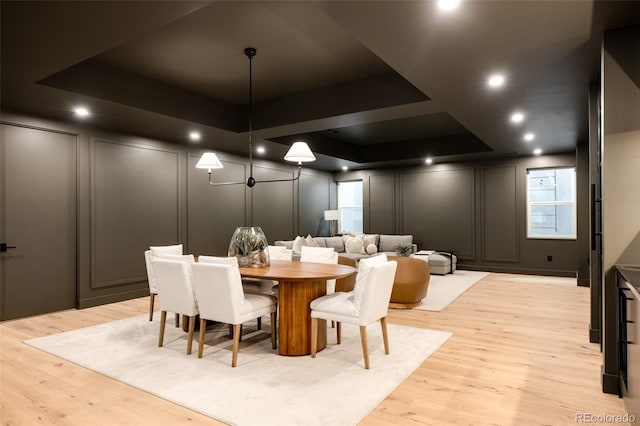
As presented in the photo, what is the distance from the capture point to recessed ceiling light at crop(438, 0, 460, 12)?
2.35m

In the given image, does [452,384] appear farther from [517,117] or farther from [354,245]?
[354,245]

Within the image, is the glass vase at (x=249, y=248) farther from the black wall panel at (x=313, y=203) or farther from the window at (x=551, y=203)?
the window at (x=551, y=203)

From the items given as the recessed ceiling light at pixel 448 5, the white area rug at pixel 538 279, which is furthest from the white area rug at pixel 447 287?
the recessed ceiling light at pixel 448 5

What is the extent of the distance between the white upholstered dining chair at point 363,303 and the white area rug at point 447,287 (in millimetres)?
2027

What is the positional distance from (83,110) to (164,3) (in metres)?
2.84

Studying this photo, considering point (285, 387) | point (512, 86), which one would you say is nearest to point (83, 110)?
point (285, 387)

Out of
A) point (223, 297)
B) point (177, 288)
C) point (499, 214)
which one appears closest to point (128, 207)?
point (177, 288)

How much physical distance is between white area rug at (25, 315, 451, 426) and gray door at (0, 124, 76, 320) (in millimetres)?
1197

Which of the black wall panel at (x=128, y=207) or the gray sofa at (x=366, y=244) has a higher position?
the black wall panel at (x=128, y=207)

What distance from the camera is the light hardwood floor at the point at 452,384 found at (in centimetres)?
229

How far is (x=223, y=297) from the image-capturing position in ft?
10.1

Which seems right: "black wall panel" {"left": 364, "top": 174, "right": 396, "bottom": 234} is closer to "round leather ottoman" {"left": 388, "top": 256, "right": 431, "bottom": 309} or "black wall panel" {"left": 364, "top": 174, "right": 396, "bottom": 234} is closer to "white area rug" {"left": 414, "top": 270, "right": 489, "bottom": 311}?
"white area rug" {"left": 414, "top": 270, "right": 489, "bottom": 311}

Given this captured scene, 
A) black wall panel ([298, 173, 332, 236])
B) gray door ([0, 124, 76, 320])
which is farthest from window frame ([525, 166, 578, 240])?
gray door ([0, 124, 76, 320])

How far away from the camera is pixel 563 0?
2348mm
